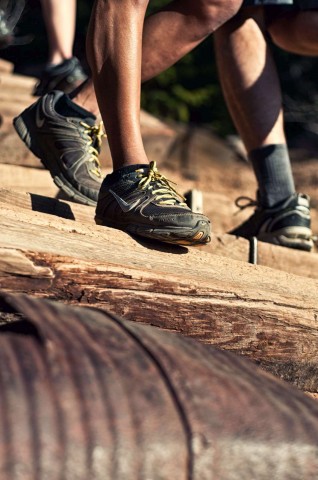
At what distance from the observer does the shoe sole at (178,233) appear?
6.77ft

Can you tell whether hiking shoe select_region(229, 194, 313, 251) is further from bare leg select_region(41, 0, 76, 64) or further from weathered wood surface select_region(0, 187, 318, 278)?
bare leg select_region(41, 0, 76, 64)

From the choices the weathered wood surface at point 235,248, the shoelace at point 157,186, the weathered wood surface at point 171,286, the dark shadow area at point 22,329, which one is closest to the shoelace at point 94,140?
the weathered wood surface at point 235,248

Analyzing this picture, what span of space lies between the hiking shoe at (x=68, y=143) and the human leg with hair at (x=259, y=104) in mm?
627

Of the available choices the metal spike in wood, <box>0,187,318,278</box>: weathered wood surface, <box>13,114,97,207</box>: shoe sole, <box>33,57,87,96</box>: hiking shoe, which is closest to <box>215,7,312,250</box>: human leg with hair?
<box>0,187,318,278</box>: weathered wood surface

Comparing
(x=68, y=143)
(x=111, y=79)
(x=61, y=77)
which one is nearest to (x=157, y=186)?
(x=111, y=79)

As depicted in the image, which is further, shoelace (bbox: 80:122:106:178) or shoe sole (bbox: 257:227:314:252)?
shoe sole (bbox: 257:227:314:252)

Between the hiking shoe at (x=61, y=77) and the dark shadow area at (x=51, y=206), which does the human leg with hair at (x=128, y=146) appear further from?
the hiking shoe at (x=61, y=77)

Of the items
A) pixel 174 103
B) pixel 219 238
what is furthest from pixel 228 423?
pixel 174 103

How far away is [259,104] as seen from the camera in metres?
3.03

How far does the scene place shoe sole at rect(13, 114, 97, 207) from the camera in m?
2.59

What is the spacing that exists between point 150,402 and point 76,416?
13 centimetres

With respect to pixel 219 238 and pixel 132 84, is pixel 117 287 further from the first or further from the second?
pixel 219 238

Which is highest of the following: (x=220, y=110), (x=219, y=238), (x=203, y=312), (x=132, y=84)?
(x=132, y=84)

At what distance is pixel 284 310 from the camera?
2.01m
